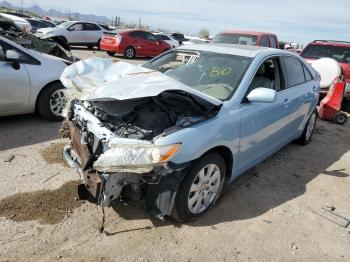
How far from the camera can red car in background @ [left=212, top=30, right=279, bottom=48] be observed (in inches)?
441

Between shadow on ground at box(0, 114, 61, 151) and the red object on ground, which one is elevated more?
A: the red object on ground

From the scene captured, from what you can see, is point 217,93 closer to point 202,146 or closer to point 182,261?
point 202,146

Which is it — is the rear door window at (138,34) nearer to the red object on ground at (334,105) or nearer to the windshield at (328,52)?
the windshield at (328,52)

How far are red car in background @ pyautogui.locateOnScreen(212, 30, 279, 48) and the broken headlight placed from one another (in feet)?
29.3

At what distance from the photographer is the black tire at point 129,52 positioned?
18.5 metres

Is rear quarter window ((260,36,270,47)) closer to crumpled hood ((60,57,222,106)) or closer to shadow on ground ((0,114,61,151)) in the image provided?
shadow on ground ((0,114,61,151))

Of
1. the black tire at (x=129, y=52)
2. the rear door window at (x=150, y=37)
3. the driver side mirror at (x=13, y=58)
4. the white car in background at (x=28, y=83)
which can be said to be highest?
the driver side mirror at (x=13, y=58)

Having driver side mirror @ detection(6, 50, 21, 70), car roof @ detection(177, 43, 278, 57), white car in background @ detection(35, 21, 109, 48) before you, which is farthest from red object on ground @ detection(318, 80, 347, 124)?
white car in background @ detection(35, 21, 109, 48)

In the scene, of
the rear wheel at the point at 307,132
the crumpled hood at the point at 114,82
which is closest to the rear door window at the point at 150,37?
the rear wheel at the point at 307,132

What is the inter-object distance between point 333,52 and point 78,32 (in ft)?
46.2

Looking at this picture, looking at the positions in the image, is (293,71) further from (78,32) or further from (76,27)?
(76,27)

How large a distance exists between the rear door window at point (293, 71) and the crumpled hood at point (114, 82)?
193cm

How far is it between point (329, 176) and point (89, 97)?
12.1 ft

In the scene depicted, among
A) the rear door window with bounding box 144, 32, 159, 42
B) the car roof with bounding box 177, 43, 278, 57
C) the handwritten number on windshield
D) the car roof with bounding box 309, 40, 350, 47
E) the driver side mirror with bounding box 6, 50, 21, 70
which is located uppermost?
the car roof with bounding box 177, 43, 278, 57
